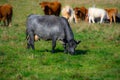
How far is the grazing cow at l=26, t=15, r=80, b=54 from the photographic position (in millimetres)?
14562

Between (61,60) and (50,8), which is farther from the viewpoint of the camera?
(50,8)

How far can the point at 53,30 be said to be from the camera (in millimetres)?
14609

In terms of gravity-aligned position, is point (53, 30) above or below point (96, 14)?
above

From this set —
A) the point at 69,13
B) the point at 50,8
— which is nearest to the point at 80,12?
the point at 69,13

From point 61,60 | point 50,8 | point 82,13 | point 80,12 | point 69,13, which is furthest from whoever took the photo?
point 82,13

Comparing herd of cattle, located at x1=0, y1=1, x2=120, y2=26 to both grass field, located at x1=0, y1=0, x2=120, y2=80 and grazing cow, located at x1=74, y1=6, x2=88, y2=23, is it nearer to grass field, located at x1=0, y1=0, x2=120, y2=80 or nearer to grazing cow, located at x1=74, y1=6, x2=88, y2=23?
grazing cow, located at x1=74, y1=6, x2=88, y2=23

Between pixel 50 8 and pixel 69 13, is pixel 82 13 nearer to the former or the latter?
pixel 69 13

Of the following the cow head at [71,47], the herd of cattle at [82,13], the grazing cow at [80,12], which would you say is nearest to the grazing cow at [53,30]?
the cow head at [71,47]

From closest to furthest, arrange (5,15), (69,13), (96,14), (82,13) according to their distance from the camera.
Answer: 1. (5,15)
2. (69,13)
3. (96,14)
4. (82,13)

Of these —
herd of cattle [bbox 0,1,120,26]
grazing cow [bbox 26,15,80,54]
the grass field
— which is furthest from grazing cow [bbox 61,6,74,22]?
grazing cow [bbox 26,15,80,54]

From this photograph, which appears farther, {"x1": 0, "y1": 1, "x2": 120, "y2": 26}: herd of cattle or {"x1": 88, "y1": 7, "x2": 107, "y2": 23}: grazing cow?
{"x1": 88, "y1": 7, "x2": 107, "y2": 23}: grazing cow

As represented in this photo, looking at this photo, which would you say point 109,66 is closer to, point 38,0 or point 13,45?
point 13,45

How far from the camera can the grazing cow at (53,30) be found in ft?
47.8

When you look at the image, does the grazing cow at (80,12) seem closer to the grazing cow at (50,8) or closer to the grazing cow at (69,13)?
the grazing cow at (69,13)
